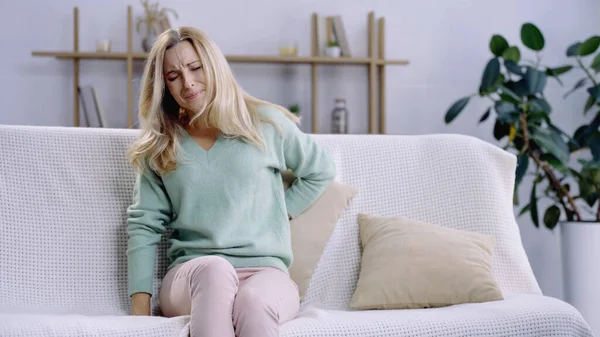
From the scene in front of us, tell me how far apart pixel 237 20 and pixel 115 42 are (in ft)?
2.07

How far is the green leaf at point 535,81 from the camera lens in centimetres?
348

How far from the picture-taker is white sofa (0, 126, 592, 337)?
1719 millimetres

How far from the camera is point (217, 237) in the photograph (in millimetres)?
1880

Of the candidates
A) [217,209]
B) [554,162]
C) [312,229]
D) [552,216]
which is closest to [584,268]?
[552,216]

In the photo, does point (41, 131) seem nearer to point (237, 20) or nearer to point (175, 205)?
point (175, 205)

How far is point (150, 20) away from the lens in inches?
147

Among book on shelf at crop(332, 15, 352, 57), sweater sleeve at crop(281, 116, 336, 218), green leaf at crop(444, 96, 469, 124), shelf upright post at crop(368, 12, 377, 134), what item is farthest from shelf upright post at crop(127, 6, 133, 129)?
sweater sleeve at crop(281, 116, 336, 218)

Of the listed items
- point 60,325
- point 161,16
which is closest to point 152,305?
point 60,325

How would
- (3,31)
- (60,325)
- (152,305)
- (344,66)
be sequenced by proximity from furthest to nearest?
(344,66), (3,31), (152,305), (60,325)

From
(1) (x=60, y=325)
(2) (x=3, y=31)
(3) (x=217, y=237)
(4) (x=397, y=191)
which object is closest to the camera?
(1) (x=60, y=325)

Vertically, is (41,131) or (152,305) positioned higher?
(41,131)

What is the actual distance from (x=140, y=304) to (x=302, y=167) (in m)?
0.56

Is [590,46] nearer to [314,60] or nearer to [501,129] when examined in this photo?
[501,129]

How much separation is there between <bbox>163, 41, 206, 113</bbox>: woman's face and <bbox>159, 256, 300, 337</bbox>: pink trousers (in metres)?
0.43
